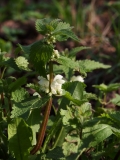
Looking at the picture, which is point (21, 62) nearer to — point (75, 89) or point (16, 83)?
point (16, 83)

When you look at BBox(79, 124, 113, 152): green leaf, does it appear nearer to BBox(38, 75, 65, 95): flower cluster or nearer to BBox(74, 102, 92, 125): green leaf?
BBox(74, 102, 92, 125): green leaf

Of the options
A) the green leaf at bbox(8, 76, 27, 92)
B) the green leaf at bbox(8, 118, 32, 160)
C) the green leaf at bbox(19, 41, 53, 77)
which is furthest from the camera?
the green leaf at bbox(8, 76, 27, 92)

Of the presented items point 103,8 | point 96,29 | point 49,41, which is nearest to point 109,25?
point 96,29

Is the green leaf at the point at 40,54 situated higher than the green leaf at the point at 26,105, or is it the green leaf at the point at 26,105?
the green leaf at the point at 40,54

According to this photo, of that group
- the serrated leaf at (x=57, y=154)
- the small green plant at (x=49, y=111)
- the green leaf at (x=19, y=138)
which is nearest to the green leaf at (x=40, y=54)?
the small green plant at (x=49, y=111)

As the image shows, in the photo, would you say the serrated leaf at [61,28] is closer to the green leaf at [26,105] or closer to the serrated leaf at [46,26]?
the serrated leaf at [46,26]

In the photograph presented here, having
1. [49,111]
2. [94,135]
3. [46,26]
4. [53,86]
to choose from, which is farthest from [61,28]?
[94,135]

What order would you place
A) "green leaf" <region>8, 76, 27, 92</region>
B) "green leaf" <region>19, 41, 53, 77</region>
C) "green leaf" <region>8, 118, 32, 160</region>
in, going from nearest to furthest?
1. "green leaf" <region>19, 41, 53, 77</region>
2. "green leaf" <region>8, 118, 32, 160</region>
3. "green leaf" <region>8, 76, 27, 92</region>

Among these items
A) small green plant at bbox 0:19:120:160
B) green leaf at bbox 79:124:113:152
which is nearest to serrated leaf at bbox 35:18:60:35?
small green plant at bbox 0:19:120:160
